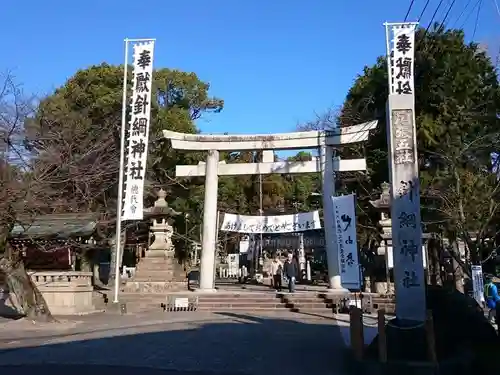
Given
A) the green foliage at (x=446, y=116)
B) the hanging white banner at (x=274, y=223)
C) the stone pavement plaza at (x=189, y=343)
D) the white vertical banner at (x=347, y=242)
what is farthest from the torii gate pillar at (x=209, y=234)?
the green foliage at (x=446, y=116)

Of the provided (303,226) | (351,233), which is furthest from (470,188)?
(303,226)

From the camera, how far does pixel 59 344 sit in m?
12.0

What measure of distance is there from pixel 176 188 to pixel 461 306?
26878mm

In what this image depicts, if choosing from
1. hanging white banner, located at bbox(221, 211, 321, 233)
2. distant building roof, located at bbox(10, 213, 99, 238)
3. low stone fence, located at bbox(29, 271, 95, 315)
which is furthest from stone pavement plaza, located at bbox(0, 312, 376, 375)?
hanging white banner, located at bbox(221, 211, 321, 233)

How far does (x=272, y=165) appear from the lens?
23.5 meters

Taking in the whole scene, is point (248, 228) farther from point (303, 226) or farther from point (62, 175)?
point (62, 175)

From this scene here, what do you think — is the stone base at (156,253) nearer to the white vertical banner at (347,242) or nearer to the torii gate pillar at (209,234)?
the torii gate pillar at (209,234)

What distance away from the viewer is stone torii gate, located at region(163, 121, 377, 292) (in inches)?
855

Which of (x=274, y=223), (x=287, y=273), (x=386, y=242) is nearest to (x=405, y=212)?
(x=386, y=242)

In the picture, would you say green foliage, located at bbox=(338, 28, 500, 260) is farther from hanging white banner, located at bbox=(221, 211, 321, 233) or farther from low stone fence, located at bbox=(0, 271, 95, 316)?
low stone fence, located at bbox=(0, 271, 95, 316)

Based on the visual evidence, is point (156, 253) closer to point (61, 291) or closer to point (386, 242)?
point (61, 291)

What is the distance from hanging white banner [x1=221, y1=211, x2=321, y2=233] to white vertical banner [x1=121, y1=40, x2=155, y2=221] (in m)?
4.99

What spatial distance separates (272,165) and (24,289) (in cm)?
1163

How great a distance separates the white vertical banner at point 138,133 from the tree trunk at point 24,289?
5.36m
